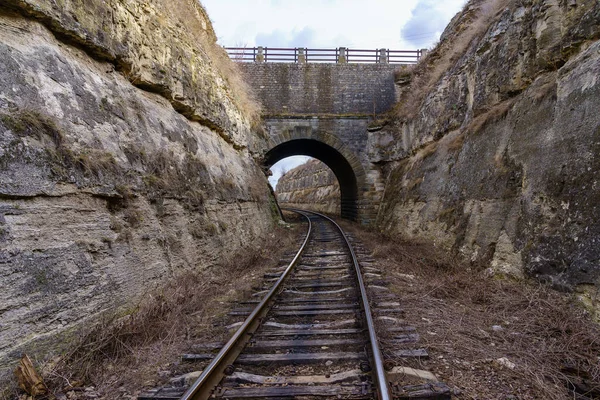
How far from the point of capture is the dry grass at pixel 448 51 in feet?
40.3

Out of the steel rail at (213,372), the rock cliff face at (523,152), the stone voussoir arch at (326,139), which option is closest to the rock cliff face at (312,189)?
the stone voussoir arch at (326,139)

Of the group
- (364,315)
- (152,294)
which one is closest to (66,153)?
(152,294)

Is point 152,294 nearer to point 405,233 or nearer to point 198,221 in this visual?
point 198,221

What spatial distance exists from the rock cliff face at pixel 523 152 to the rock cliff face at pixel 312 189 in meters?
21.1

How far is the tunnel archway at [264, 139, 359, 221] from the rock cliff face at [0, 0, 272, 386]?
10.8 metres

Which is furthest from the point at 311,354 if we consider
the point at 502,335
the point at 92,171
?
the point at 92,171

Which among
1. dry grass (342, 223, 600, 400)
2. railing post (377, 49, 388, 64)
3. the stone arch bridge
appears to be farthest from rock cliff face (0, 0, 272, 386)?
railing post (377, 49, 388, 64)

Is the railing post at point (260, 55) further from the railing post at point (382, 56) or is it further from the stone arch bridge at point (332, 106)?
the railing post at point (382, 56)

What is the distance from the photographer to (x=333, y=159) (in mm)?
21984

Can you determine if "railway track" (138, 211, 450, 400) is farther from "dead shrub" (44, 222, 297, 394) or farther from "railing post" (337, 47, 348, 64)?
"railing post" (337, 47, 348, 64)

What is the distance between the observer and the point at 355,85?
62.4ft

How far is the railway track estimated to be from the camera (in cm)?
283

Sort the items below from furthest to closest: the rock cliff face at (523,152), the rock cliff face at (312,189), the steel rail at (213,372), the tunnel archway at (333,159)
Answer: the rock cliff face at (312,189), the tunnel archway at (333,159), the rock cliff face at (523,152), the steel rail at (213,372)

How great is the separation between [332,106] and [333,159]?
3.98 m
